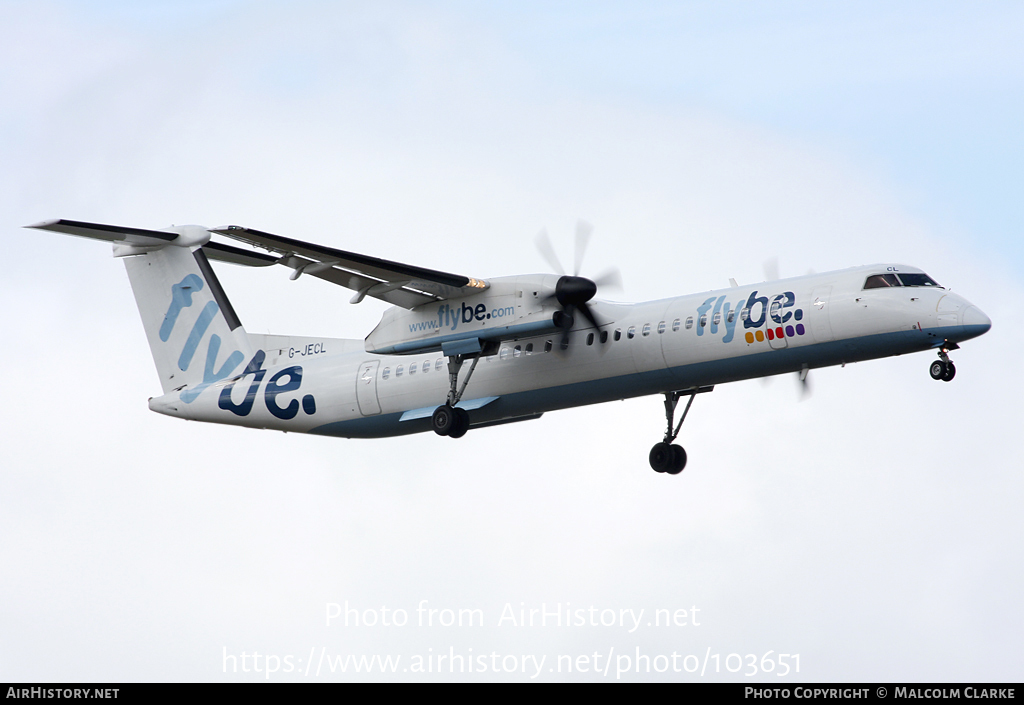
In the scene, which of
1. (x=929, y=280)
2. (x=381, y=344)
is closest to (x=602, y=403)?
(x=381, y=344)

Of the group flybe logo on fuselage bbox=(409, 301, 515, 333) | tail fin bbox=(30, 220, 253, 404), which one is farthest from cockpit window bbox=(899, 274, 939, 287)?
tail fin bbox=(30, 220, 253, 404)

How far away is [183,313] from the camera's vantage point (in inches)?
998

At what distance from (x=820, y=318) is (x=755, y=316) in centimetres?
100

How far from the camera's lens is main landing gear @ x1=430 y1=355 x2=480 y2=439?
851 inches

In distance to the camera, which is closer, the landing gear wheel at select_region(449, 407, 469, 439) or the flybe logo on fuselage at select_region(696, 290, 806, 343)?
the flybe logo on fuselage at select_region(696, 290, 806, 343)

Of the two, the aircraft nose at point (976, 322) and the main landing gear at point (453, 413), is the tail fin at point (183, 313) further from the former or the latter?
the aircraft nose at point (976, 322)

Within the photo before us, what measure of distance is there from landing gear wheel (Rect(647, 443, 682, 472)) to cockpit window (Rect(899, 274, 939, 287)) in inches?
222

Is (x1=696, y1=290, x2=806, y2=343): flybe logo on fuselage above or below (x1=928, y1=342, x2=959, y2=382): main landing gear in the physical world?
above

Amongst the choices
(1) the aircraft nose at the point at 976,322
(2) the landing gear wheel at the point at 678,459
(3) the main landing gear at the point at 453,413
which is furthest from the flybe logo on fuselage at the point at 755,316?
(3) the main landing gear at the point at 453,413

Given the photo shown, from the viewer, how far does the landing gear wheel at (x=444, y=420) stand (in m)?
21.6

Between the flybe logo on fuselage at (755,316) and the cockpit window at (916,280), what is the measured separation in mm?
1515

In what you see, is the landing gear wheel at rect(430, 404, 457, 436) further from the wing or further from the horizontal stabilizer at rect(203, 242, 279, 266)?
the horizontal stabilizer at rect(203, 242, 279, 266)
